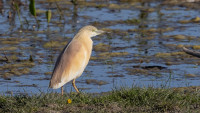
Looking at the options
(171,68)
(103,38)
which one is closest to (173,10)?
(103,38)

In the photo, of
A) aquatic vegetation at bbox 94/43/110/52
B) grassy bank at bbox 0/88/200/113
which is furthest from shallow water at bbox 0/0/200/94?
grassy bank at bbox 0/88/200/113

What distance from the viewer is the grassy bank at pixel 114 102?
5047 millimetres

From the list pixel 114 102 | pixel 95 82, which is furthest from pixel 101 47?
pixel 114 102

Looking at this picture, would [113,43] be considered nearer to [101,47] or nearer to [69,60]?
[101,47]

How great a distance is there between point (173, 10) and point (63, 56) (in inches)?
316

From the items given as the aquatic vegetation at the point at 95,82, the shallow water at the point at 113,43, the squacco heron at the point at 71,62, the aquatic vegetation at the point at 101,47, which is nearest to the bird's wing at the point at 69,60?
the squacco heron at the point at 71,62

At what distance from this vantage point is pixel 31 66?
8.41m

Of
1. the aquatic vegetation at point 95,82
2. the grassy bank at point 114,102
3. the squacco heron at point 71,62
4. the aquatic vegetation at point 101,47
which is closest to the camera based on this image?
the grassy bank at point 114,102

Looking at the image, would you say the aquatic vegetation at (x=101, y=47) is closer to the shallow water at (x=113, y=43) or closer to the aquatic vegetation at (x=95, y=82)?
the shallow water at (x=113, y=43)

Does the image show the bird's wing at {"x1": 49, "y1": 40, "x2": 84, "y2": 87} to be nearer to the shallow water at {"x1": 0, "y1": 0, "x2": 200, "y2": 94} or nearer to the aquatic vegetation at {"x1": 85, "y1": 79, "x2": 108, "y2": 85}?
the shallow water at {"x1": 0, "y1": 0, "x2": 200, "y2": 94}

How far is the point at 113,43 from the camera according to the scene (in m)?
9.88

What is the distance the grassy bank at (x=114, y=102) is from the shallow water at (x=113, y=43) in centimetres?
43

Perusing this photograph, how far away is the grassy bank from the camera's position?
505 centimetres

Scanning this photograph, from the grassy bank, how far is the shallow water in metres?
0.43
